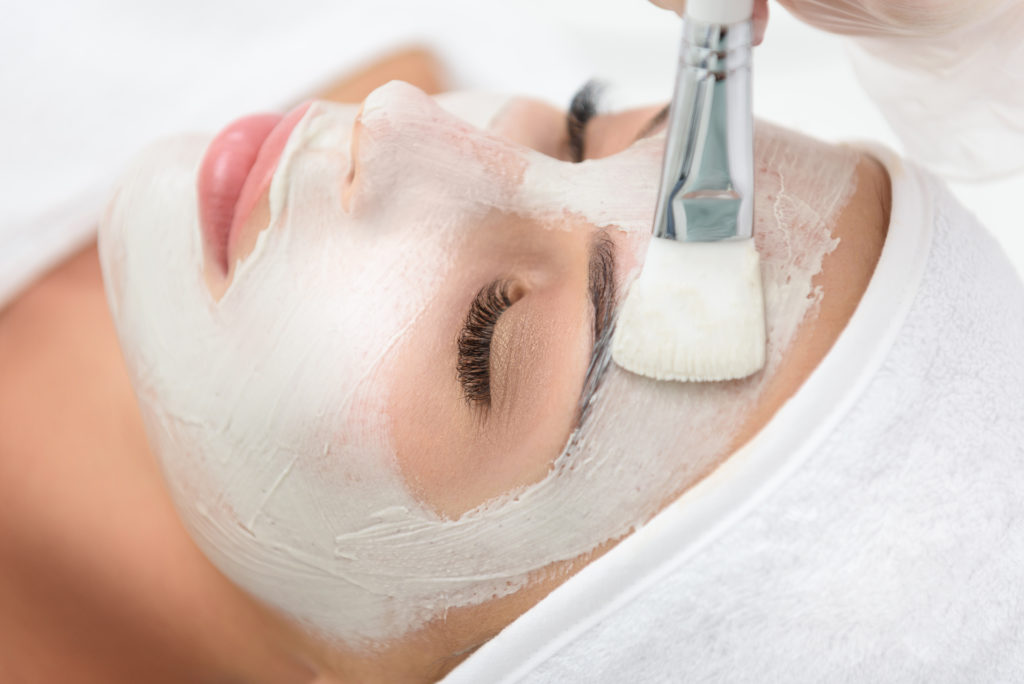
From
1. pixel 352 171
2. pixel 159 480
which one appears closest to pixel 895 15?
pixel 352 171

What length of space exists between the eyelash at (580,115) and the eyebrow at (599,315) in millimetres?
287

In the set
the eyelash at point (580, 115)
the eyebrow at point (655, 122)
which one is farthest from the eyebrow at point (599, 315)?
the eyelash at point (580, 115)

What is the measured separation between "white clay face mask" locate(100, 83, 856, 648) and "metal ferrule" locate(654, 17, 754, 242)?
8 cm

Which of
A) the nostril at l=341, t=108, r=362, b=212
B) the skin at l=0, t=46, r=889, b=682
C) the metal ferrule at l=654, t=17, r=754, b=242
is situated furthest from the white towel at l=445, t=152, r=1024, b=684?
the nostril at l=341, t=108, r=362, b=212

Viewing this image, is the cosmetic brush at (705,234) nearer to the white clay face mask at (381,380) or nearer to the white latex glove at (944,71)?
the white clay face mask at (381,380)

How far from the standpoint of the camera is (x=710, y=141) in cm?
55

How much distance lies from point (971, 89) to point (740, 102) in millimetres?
483

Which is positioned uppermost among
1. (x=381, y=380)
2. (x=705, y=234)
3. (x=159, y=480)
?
(x=705, y=234)

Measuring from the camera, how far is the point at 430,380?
0.67 m

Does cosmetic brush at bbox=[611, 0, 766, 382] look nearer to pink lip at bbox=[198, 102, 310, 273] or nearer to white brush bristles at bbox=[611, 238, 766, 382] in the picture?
white brush bristles at bbox=[611, 238, 766, 382]

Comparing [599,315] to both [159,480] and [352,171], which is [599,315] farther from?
[159,480]

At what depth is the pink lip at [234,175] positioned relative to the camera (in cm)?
76

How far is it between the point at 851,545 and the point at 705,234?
243 millimetres

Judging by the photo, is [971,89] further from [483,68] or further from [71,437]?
[71,437]
